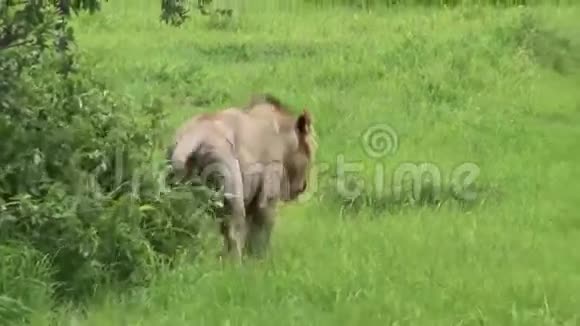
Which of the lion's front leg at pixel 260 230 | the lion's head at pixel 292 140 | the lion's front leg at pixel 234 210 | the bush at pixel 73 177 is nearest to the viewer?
the bush at pixel 73 177

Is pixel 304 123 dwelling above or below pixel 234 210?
above

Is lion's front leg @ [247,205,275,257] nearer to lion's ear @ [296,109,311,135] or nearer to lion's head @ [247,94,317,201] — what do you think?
lion's head @ [247,94,317,201]

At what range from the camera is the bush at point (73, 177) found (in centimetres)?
539

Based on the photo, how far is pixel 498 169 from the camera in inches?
329

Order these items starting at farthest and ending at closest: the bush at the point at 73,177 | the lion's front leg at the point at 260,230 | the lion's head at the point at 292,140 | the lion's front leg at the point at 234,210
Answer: the lion's head at the point at 292,140
the lion's front leg at the point at 260,230
the lion's front leg at the point at 234,210
the bush at the point at 73,177

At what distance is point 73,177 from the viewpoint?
565cm

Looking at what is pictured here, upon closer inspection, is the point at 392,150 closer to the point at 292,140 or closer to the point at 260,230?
the point at 292,140

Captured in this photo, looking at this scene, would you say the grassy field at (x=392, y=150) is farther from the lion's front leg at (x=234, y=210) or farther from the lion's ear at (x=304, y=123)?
the lion's ear at (x=304, y=123)

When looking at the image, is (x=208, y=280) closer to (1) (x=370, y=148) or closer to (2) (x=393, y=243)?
(2) (x=393, y=243)

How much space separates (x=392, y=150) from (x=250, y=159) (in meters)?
2.69

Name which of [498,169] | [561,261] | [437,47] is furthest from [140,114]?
[437,47]

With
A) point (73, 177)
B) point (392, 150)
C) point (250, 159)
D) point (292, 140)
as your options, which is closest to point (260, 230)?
point (250, 159)

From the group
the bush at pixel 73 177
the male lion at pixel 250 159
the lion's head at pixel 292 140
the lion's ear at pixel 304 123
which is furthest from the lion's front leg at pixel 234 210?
the lion's ear at pixel 304 123

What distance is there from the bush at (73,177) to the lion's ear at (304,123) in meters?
0.91
